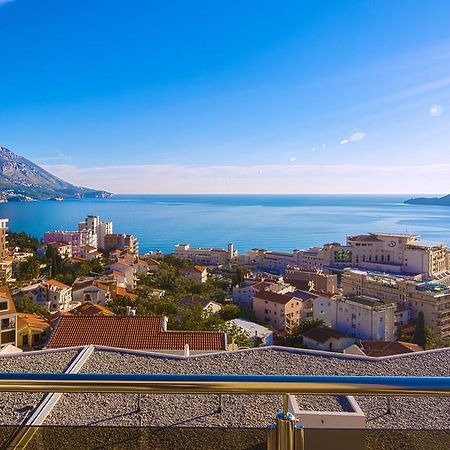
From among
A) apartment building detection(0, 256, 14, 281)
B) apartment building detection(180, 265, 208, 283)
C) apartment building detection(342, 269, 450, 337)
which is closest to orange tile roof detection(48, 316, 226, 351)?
apartment building detection(342, 269, 450, 337)

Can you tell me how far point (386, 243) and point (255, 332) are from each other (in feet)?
75.6

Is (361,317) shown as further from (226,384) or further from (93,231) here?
(93,231)

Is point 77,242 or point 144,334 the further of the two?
point 77,242

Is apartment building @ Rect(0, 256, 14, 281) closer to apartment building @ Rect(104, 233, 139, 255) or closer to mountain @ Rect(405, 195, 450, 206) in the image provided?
apartment building @ Rect(104, 233, 139, 255)

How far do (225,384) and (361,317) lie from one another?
1347 cm

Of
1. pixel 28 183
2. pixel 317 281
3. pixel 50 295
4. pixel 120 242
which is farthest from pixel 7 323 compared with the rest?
pixel 28 183

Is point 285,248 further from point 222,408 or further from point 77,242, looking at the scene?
point 222,408

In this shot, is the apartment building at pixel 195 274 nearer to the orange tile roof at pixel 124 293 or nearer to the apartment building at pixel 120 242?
the orange tile roof at pixel 124 293

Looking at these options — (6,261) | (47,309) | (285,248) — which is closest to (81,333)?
(47,309)

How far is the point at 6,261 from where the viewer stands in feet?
62.5

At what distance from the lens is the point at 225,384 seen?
90cm

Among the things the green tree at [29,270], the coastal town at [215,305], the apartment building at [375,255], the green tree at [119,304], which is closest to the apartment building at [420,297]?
the coastal town at [215,305]

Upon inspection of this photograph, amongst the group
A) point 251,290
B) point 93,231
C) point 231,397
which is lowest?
point 251,290

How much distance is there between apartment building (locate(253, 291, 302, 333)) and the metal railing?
13.4 metres
